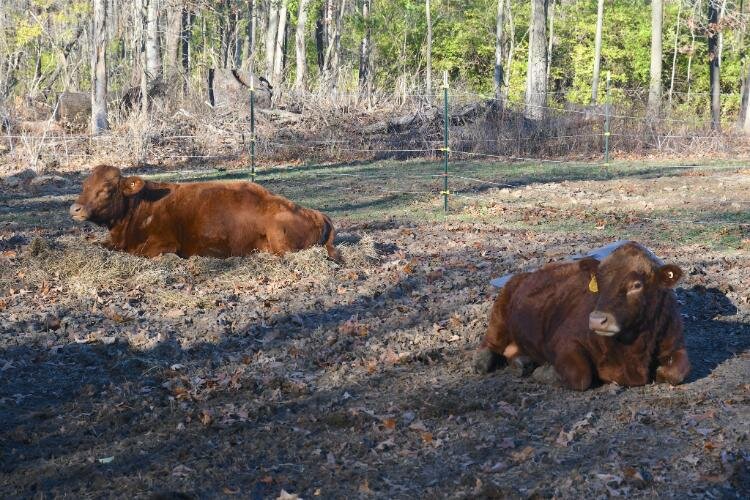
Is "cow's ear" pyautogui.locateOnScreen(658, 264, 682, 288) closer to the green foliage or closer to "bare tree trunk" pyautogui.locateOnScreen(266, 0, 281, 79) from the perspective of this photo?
"bare tree trunk" pyautogui.locateOnScreen(266, 0, 281, 79)

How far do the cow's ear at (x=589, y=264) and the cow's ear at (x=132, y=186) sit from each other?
5879 mm

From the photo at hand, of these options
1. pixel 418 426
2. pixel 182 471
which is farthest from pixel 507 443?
pixel 182 471

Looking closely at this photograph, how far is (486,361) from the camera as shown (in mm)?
6855

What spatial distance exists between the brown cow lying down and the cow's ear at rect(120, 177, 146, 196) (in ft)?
18.1

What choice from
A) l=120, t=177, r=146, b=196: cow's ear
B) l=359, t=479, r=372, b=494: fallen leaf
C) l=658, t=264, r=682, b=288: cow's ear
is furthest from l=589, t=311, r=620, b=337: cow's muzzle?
l=120, t=177, r=146, b=196: cow's ear

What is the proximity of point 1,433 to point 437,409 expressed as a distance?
8.61 feet

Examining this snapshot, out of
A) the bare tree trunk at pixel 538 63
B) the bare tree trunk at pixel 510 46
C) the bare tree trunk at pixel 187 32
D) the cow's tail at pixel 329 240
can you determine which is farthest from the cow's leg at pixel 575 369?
the bare tree trunk at pixel 510 46

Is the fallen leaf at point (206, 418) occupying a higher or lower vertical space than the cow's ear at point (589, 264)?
lower

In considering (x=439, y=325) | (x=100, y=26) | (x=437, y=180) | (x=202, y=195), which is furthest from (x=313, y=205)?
(x=100, y=26)

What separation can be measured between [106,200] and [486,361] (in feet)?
18.4

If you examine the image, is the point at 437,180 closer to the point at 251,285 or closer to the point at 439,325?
the point at 251,285

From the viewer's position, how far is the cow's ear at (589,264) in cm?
634

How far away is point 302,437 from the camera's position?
5.65 meters

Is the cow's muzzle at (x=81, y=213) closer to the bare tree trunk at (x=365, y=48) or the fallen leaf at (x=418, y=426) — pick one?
the fallen leaf at (x=418, y=426)
